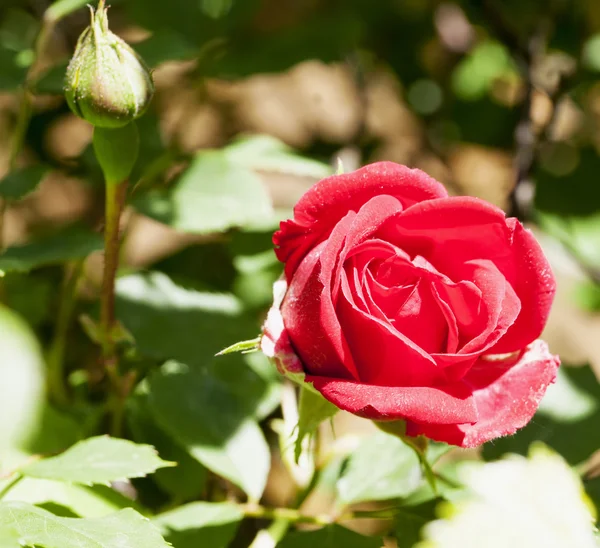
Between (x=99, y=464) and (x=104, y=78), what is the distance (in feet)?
1.09

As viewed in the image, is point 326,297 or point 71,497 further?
point 71,497

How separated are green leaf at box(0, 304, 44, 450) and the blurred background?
10.3 inches

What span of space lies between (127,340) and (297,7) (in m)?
1.41

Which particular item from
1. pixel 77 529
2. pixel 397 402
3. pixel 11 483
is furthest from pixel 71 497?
pixel 397 402

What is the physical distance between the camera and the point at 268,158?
95 centimetres

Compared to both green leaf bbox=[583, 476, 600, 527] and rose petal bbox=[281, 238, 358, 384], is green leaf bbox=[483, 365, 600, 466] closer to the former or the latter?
green leaf bbox=[583, 476, 600, 527]

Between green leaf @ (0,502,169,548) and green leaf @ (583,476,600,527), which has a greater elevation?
green leaf @ (0,502,169,548)

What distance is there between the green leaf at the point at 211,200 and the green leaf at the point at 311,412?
0.28 metres

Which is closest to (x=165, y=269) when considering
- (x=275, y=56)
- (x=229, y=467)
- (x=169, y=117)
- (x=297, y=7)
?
(x=275, y=56)

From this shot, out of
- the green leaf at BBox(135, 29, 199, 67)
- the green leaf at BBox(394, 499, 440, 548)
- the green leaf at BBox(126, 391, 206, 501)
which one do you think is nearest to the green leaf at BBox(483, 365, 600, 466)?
the green leaf at BBox(394, 499, 440, 548)

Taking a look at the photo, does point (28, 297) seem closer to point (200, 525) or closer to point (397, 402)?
point (200, 525)

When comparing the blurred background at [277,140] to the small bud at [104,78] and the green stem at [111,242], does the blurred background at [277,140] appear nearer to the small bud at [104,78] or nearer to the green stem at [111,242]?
the green stem at [111,242]

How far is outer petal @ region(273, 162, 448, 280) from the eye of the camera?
21.9 inches

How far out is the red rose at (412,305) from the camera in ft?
1.69
